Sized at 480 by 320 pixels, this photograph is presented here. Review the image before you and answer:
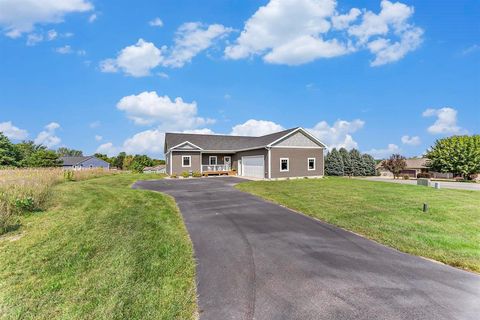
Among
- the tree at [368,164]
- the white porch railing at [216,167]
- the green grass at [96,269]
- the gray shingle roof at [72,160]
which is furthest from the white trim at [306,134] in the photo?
the gray shingle roof at [72,160]

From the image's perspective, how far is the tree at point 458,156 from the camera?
103ft

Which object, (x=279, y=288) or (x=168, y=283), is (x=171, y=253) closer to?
(x=168, y=283)

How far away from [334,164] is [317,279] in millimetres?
40544

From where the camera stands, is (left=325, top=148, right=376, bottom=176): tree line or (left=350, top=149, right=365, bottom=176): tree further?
(left=350, top=149, right=365, bottom=176): tree

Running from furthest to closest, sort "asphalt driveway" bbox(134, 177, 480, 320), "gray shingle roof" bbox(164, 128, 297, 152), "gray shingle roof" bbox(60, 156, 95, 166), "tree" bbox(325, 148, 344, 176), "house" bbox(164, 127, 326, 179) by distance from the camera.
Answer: "gray shingle roof" bbox(60, 156, 95, 166)
"tree" bbox(325, 148, 344, 176)
"gray shingle roof" bbox(164, 128, 297, 152)
"house" bbox(164, 127, 326, 179)
"asphalt driveway" bbox(134, 177, 480, 320)

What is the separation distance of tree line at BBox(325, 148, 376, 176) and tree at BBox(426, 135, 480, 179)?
9341 millimetres

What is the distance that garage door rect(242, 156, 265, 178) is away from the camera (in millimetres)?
24719

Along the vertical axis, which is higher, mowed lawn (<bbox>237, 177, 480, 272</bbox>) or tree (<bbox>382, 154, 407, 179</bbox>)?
tree (<bbox>382, 154, 407, 179</bbox>)

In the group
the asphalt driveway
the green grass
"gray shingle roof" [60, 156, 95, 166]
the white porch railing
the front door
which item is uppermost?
"gray shingle roof" [60, 156, 95, 166]

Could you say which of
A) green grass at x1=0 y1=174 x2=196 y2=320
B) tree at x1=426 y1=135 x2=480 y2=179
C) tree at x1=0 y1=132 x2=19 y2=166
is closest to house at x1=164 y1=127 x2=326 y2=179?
green grass at x1=0 y1=174 x2=196 y2=320

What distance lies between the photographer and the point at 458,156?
32.6m

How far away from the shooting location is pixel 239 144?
32906 millimetres

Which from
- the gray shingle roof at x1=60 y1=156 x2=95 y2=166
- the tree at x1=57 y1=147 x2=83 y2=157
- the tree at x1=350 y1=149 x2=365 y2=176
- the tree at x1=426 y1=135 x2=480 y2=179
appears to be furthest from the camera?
the tree at x1=57 y1=147 x2=83 y2=157

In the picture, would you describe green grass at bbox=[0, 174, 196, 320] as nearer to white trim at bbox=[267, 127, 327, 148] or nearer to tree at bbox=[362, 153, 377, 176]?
white trim at bbox=[267, 127, 327, 148]
